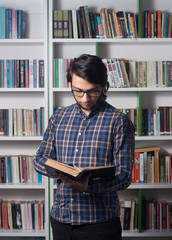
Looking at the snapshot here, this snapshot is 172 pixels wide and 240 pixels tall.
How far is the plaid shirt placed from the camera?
1.36 m

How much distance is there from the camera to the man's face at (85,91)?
141 cm

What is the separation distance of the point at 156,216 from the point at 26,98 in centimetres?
157

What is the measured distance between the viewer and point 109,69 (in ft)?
9.22

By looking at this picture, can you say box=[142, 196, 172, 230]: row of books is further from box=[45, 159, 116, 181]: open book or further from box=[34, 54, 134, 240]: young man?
box=[45, 159, 116, 181]: open book

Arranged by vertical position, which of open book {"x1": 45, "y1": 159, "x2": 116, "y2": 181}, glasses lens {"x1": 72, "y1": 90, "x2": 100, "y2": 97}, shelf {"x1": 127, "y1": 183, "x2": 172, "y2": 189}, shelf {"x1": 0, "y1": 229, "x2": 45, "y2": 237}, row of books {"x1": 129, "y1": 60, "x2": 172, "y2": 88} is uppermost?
row of books {"x1": 129, "y1": 60, "x2": 172, "y2": 88}

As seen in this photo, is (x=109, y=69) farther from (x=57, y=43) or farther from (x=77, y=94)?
(x=77, y=94)

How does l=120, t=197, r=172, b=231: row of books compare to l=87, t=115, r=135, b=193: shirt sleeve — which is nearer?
l=87, t=115, r=135, b=193: shirt sleeve

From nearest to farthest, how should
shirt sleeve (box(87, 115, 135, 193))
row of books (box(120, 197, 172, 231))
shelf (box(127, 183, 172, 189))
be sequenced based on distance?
shirt sleeve (box(87, 115, 135, 193)), shelf (box(127, 183, 172, 189)), row of books (box(120, 197, 172, 231))

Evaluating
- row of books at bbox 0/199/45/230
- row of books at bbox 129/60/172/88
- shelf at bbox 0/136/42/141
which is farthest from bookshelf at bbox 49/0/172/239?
row of books at bbox 0/199/45/230

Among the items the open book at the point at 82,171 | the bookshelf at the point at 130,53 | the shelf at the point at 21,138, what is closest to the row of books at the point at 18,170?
the shelf at the point at 21,138

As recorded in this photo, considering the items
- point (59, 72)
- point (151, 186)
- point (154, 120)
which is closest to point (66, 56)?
point (59, 72)

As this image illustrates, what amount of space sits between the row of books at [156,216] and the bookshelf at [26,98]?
85 cm

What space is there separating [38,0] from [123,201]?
77.3 inches

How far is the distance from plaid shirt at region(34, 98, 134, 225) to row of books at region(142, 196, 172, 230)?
1583 mm
